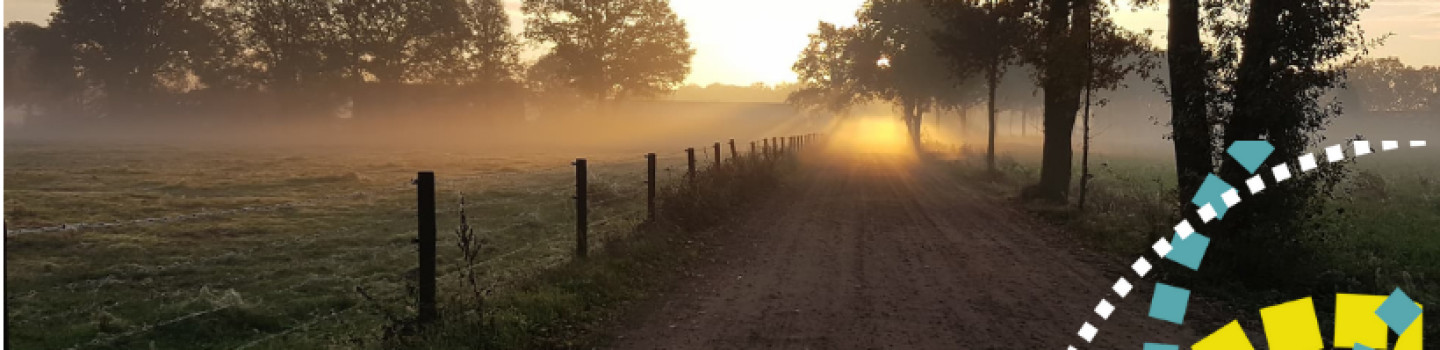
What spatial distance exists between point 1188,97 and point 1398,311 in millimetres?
3548

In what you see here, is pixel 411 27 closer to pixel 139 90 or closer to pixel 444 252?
pixel 139 90

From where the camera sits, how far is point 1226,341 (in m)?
7.01

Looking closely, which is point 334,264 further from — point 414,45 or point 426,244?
point 414,45

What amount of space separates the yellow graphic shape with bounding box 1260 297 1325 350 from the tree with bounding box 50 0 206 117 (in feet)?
245

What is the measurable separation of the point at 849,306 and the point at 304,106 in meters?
71.3

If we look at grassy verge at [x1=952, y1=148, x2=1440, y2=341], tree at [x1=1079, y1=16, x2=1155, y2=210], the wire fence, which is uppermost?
tree at [x1=1079, y1=16, x2=1155, y2=210]

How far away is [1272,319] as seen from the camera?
7.79 metres

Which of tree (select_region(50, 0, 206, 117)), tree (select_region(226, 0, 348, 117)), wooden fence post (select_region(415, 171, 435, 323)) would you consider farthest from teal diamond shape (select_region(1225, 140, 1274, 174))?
tree (select_region(50, 0, 206, 117))

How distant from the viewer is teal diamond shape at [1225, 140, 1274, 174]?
943 cm

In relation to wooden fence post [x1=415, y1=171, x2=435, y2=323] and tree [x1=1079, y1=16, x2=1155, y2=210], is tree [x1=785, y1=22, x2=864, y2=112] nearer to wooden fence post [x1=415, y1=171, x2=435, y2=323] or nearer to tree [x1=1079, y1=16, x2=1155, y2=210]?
tree [x1=1079, y1=16, x2=1155, y2=210]

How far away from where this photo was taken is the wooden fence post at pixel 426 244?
6.63 meters

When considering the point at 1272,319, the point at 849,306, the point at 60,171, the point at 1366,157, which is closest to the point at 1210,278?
the point at 1272,319

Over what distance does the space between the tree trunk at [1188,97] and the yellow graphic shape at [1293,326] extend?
2.55 metres

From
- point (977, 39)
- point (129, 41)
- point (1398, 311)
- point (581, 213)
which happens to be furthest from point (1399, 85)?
point (129, 41)
